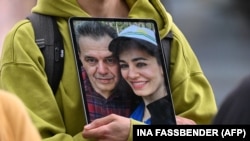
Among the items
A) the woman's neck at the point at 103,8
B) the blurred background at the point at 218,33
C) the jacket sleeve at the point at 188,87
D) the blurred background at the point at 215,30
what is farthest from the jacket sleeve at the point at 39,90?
the blurred background at the point at 218,33

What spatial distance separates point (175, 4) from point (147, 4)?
10643 millimetres

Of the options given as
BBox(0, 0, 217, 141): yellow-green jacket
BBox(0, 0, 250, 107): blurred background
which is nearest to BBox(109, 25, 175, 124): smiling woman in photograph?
BBox(0, 0, 217, 141): yellow-green jacket

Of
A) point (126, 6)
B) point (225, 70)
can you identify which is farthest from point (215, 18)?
point (126, 6)

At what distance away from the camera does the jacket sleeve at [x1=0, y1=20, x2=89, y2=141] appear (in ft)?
12.7

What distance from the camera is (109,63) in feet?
13.0

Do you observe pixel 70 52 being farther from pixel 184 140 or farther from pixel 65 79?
pixel 184 140

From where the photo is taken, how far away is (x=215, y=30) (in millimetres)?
14117

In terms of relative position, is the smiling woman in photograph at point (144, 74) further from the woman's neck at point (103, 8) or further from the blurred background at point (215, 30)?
the blurred background at point (215, 30)

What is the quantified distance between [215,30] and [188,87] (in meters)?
10.0

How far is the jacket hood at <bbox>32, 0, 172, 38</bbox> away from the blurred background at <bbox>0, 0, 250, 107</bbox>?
5842 mm

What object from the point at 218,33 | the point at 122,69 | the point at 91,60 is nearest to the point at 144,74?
the point at 122,69

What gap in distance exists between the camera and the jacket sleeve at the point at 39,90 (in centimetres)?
387

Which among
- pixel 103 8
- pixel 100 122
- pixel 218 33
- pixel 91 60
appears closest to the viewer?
pixel 100 122

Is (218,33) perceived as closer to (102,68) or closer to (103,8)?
(103,8)
